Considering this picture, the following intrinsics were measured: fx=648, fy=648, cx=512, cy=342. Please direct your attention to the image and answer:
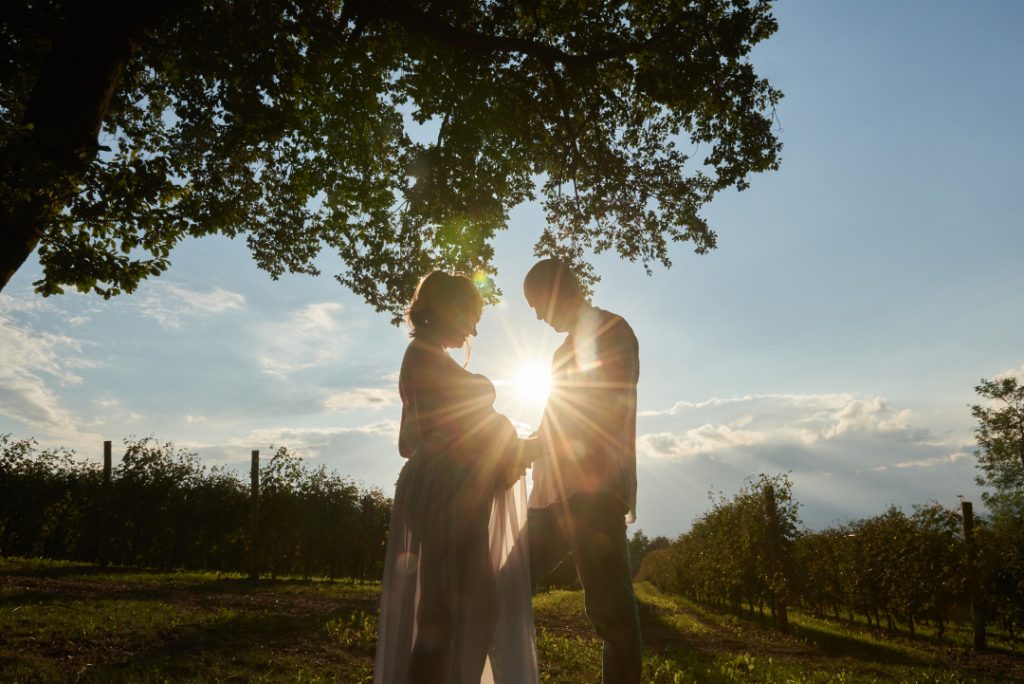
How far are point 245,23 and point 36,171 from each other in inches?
127

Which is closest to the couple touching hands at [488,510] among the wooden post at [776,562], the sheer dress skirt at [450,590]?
the sheer dress skirt at [450,590]

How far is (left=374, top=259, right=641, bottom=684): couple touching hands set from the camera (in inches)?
115

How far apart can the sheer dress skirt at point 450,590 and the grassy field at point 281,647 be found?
315 centimetres

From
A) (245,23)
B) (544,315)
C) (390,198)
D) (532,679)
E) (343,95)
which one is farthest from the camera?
(390,198)

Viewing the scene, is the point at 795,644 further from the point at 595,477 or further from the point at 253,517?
the point at 253,517

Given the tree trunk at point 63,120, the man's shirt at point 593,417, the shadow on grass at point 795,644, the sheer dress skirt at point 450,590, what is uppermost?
the tree trunk at point 63,120

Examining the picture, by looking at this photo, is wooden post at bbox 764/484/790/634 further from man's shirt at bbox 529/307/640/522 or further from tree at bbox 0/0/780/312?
man's shirt at bbox 529/307/640/522

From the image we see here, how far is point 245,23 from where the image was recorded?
7.57 meters

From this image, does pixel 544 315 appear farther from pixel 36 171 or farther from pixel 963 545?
pixel 963 545

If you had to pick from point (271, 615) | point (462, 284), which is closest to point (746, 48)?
point (462, 284)

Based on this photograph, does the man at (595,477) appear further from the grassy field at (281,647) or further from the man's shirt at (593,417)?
the grassy field at (281,647)

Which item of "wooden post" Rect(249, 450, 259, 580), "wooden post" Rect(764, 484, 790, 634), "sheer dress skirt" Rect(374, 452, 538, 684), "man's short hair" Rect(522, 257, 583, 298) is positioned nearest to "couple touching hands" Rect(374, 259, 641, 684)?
"sheer dress skirt" Rect(374, 452, 538, 684)

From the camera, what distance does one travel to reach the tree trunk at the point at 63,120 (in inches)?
215

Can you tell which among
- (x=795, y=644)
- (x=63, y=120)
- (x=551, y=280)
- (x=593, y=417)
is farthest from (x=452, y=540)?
(x=795, y=644)
